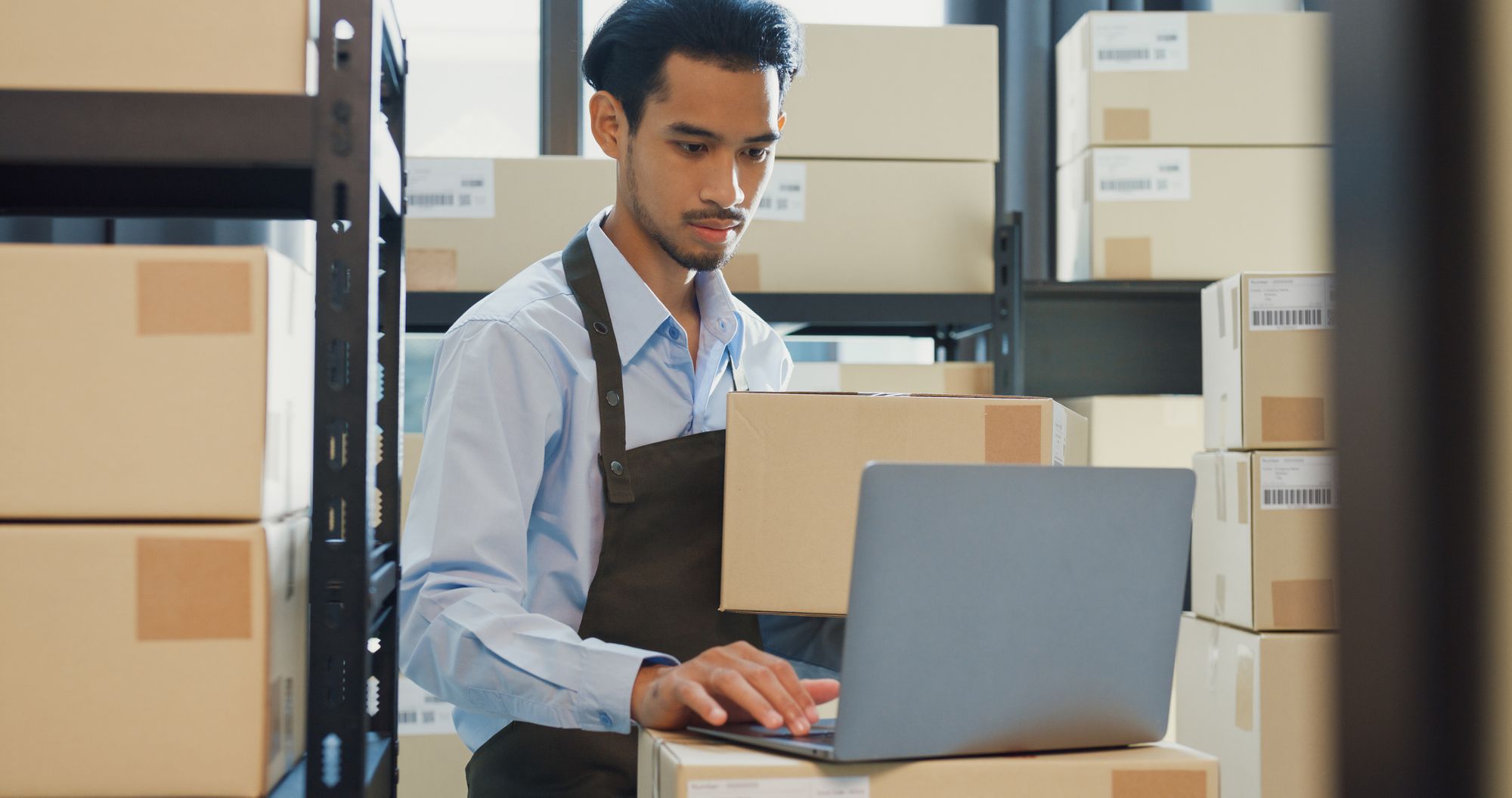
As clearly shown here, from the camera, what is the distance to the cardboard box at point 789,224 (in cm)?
179

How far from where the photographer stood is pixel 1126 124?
6.22 feet

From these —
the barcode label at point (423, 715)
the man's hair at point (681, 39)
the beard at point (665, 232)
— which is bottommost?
the barcode label at point (423, 715)

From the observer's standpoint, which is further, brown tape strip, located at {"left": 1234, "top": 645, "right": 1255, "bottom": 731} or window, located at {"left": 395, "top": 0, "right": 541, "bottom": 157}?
window, located at {"left": 395, "top": 0, "right": 541, "bottom": 157}

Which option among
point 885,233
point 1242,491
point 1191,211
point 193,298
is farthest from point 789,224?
point 193,298

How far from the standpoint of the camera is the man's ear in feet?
3.93

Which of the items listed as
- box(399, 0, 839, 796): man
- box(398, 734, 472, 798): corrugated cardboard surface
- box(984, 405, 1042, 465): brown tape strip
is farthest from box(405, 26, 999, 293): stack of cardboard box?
box(984, 405, 1042, 465): brown tape strip

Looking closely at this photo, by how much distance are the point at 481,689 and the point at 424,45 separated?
1.55 m

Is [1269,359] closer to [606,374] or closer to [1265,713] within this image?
[1265,713]

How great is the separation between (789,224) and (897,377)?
287 mm

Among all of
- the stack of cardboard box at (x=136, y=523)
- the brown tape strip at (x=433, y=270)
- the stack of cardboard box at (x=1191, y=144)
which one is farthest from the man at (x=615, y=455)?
the stack of cardboard box at (x=1191, y=144)

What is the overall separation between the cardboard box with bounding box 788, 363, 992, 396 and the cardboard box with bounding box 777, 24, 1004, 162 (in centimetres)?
33

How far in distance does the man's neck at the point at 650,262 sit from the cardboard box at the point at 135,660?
0.61m

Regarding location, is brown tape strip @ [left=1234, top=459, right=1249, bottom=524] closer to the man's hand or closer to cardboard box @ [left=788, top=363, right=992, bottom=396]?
→ cardboard box @ [left=788, top=363, right=992, bottom=396]

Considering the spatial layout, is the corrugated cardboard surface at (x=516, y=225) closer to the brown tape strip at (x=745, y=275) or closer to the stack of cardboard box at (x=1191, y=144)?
the brown tape strip at (x=745, y=275)
